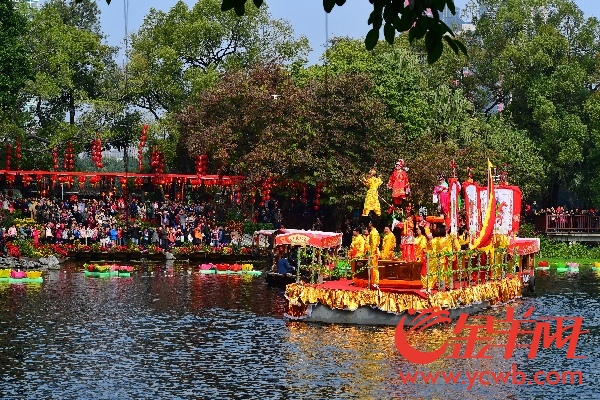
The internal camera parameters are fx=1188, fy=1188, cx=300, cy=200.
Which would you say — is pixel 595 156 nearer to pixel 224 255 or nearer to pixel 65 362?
pixel 224 255

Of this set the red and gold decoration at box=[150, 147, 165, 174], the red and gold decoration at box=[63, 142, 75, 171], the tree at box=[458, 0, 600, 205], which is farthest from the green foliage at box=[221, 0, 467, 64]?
the tree at box=[458, 0, 600, 205]

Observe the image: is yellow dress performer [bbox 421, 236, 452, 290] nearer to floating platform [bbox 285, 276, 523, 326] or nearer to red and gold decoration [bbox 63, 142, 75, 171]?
floating platform [bbox 285, 276, 523, 326]

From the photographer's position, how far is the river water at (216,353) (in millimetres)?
27234

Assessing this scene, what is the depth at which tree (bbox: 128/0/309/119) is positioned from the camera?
8762 centimetres

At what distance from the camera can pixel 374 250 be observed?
38875mm

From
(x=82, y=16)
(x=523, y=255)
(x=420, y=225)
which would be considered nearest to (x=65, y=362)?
(x=420, y=225)

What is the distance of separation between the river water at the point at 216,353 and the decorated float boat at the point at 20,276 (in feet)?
11.8

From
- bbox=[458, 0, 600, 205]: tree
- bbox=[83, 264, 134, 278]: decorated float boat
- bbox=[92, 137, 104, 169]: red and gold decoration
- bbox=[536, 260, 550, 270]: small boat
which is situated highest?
bbox=[458, 0, 600, 205]: tree

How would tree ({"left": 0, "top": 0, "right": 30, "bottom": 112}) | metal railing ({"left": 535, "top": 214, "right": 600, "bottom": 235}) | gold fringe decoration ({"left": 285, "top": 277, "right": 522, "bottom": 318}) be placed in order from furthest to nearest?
1. metal railing ({"left": 535, "top": 214, "right": 600, "bottom": 235})
2. tree ({"left": 0, "top": 0, "right": 30, "bottom": 112})
3. gold fringe decoration ({"left": 285, "top": 277, "right": 522, "bottom": 318})

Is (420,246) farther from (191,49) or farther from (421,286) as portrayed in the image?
(191,49)

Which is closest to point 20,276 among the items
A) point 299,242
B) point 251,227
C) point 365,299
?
point 299,242

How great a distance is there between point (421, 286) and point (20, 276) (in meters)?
21.9

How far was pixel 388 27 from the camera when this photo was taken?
1445 cm

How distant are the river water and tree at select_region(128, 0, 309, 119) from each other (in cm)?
4139
